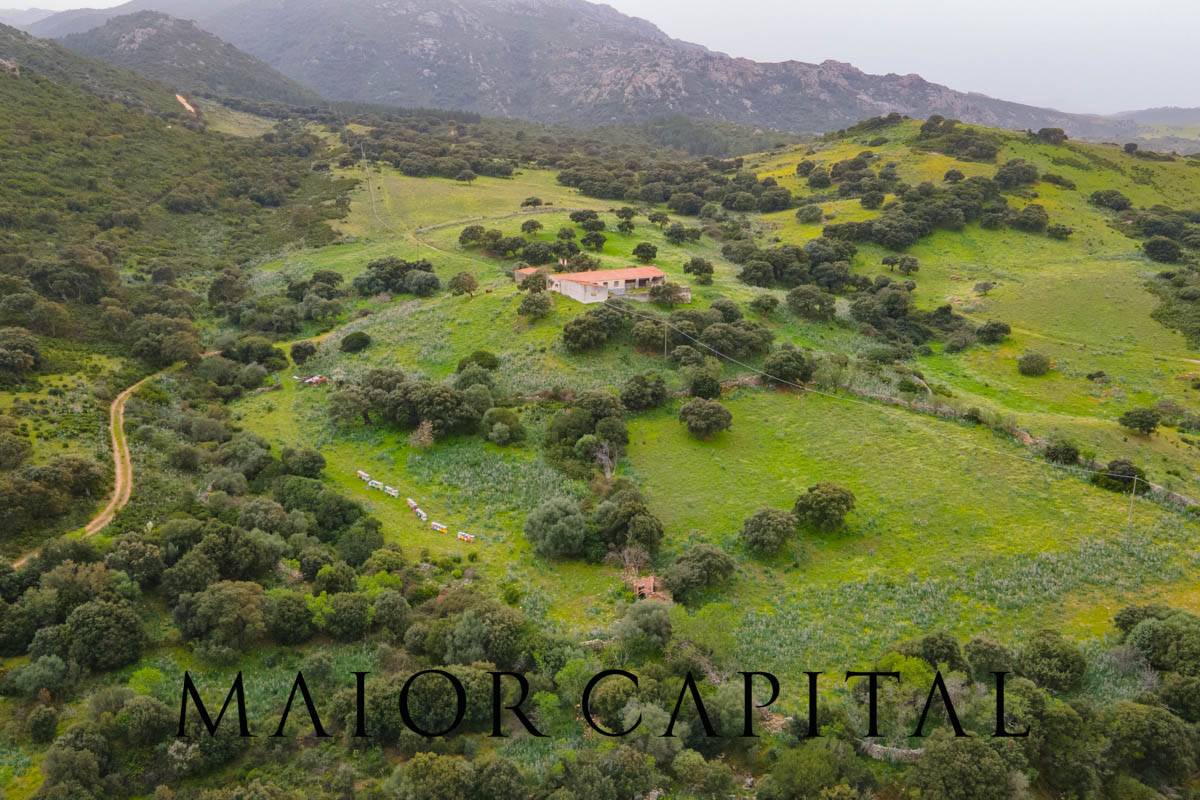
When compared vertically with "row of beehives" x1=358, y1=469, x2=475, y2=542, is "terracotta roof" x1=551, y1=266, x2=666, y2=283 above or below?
above

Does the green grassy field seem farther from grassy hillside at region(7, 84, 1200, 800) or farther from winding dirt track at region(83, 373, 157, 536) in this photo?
winding dirt track at region(83, 373, 157, 536)

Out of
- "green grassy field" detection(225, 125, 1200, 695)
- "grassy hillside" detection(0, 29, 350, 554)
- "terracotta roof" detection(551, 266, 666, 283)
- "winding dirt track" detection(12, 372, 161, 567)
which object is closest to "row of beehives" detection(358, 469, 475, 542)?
"green grassy field" detection(225, 125, 1200, 695)

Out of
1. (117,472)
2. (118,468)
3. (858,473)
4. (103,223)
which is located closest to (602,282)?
(858,473)

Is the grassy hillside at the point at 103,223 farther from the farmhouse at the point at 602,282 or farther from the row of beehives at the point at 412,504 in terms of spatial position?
the farmhouse at the point at 602,282

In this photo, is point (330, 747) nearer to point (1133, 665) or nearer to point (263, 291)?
point (1133, 665)

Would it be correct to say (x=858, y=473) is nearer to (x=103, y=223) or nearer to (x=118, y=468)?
(x=118, y=468)

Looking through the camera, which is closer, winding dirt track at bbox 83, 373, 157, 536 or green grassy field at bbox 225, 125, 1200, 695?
green grassy field at bbox 225, 125, 1200, 695

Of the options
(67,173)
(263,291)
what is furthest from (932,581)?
(67,173)
